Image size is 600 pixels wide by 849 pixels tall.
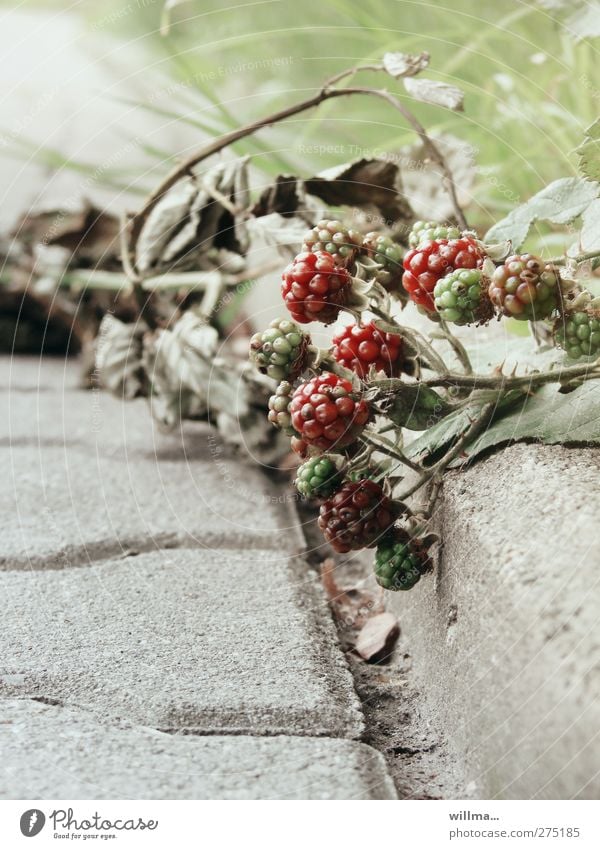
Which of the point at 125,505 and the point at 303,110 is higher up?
the point at 303,110

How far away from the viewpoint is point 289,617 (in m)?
0.51

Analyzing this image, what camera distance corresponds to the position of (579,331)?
0.41 meters

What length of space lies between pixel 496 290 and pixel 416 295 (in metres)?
0.05

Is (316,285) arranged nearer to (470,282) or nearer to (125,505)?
(470,282)

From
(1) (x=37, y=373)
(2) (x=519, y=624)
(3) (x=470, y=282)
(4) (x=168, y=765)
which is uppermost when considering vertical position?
(3) (x=470, y=282)

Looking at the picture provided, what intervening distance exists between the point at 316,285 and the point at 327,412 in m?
0.06

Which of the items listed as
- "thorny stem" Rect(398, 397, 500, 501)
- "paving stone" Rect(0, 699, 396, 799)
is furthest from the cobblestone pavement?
"thorny stem" Rect(398, 397, 500, 501)

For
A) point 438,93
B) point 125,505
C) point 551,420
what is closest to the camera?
point 551,420

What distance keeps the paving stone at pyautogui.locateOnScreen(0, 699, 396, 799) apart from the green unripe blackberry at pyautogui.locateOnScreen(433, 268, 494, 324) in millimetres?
195

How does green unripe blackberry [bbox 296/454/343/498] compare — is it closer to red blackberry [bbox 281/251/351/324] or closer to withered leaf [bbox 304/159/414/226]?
red blackberry [bbox 281/251/351/324]

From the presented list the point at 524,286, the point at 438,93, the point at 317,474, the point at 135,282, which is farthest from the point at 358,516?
the point at 135,282

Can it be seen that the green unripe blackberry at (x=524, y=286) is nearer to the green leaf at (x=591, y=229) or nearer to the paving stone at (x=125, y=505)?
the green leaf at (x=591, y=229)

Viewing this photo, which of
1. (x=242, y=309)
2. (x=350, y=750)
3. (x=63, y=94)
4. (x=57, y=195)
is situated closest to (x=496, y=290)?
(x=350, y=750)

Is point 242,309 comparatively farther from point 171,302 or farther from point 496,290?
point 496,290
